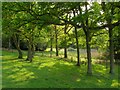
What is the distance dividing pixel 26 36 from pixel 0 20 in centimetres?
745

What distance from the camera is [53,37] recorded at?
157 feet

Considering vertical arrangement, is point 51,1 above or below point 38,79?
above

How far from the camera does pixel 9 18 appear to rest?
25484 mm

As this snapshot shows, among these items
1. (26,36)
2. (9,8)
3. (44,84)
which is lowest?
(44,84)

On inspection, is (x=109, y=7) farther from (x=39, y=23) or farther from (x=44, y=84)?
(x=44, y=84)

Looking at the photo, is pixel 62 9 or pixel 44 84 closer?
pixel 44 84

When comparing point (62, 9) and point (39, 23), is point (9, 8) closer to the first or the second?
point (39, 23)

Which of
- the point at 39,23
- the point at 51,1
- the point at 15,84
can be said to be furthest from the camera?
the point at 39,23

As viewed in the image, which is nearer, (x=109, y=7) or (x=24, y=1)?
(x=24, y=1)

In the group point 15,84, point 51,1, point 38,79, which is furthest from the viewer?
point 51,1

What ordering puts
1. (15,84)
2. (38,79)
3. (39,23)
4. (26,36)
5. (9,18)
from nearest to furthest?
(15,84) → (38,79) → (39,23) → (9,18) → (26,36)

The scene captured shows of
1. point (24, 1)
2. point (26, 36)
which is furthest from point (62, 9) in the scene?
point (26, 36)

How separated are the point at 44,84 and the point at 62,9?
26.3 feet

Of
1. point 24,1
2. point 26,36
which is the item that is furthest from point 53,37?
point 24,1
